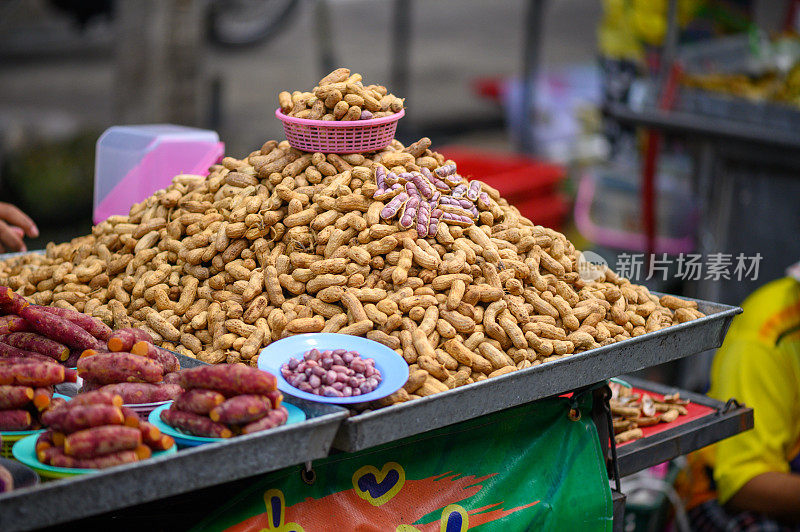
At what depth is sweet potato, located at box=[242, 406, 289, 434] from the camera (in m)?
1.59

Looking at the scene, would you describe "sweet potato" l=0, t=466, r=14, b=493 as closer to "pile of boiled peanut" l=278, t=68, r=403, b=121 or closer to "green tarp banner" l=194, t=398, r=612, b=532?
"green tarp banner" l=194, t=398, r=612, b=532

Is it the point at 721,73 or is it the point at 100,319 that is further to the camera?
the point at 721,73

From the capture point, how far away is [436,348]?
6.69 ft

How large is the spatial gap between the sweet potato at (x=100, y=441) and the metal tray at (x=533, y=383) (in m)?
0.41

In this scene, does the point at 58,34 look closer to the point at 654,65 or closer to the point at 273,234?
the point at 654,65

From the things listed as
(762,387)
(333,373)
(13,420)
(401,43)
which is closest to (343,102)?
(333,373)

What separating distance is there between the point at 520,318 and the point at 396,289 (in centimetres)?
32

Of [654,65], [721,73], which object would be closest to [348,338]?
[721,73]

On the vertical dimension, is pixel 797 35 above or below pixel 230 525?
above

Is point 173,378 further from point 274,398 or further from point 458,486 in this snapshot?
point 458,486

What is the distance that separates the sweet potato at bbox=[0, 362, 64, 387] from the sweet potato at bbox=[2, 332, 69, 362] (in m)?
0.20

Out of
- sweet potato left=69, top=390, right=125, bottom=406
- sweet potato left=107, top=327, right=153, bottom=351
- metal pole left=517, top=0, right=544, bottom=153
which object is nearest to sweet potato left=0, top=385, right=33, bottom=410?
sweet potato left=69, top=390, right=125, bottom=406

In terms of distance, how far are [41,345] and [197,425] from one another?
533 millimetres

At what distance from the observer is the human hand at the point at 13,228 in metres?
2.96
